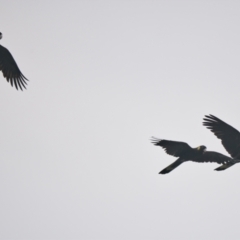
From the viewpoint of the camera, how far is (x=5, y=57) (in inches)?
615

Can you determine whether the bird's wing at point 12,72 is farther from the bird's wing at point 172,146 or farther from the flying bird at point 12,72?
the bird's wing at point 172,146

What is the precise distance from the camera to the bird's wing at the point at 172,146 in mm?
15156

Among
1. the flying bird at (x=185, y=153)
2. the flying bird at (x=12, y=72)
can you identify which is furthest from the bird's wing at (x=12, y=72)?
the flying bird at (x=185, y=153)

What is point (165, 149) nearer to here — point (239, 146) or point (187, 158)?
point (187, 158)

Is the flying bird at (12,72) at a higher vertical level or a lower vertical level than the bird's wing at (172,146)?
higher

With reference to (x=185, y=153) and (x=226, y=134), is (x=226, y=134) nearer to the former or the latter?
(x=226, y=134)

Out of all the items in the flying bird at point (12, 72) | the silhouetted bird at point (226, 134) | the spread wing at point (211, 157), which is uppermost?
the flying bird at point (12, 72)

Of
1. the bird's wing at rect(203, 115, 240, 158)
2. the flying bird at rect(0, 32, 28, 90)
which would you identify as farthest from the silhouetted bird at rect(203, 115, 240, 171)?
the flying bird at rect(0, 32, 28, 90)

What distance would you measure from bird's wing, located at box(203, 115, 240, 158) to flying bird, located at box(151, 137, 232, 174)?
2.02ft

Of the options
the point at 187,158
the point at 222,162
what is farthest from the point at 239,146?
the point at 187,158

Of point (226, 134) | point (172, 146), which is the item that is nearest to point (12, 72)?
point (172, 146)

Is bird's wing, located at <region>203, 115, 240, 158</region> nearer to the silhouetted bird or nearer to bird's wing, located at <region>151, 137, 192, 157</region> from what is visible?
the silhouetted bird

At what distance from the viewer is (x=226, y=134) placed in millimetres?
15969

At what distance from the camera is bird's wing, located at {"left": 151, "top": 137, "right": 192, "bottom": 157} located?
15.2 meters
